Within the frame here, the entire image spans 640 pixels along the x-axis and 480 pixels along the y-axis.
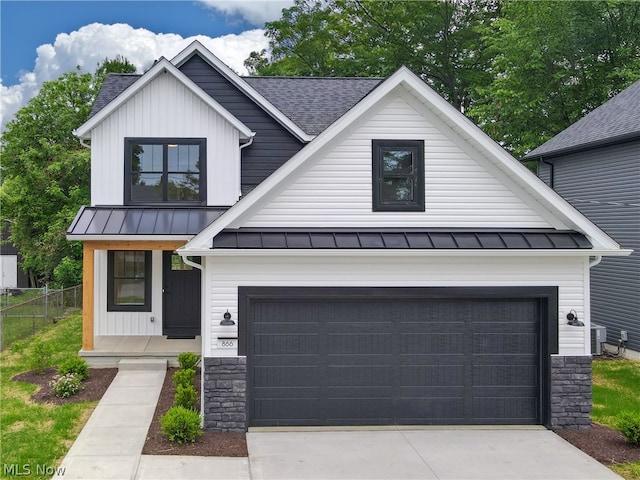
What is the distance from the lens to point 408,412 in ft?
30.3

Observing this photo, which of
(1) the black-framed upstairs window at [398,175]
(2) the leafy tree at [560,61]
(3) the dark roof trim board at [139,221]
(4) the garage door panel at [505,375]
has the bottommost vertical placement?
(4) the garage door panel at [505,375]

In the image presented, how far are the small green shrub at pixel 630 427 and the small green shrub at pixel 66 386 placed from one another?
900 cm

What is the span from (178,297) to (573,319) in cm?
889

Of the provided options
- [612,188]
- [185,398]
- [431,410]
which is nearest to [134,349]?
[185,398]

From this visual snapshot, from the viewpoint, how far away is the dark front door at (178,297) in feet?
46.2

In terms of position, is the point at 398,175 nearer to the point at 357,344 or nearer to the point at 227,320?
the point at 357,344

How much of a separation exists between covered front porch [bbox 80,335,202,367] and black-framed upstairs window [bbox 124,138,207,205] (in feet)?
10.7

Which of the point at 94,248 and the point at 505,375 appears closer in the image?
the point at 505,375

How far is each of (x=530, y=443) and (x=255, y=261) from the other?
4.85m

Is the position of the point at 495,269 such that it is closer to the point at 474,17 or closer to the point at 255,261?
the point at 255,261

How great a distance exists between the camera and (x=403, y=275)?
9.17m

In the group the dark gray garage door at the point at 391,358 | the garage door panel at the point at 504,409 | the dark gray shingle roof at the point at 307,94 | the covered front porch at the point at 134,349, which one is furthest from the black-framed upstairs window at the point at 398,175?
the dark gray shingle roof at the point at 307,94

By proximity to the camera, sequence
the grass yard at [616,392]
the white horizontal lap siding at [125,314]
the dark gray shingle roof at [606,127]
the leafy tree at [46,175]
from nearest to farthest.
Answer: the grass yard at [616,392], the white horizontal lap siding at [125,314], the dark gray shingle roof at [606,127], the leafy tree at [46,175]

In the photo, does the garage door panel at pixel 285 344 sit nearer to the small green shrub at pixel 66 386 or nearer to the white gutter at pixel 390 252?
the white gutter at pixel 390 252
